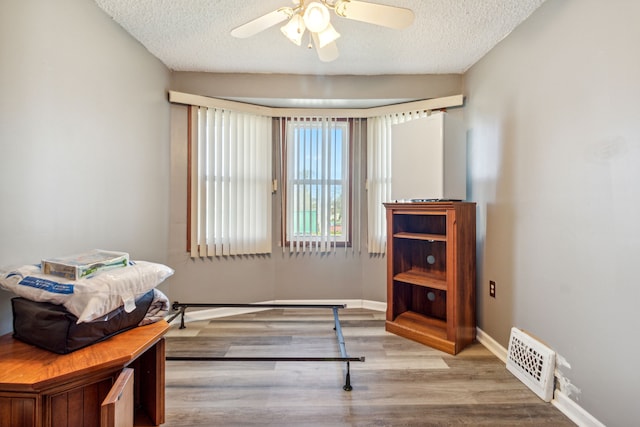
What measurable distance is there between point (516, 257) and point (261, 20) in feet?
6.81

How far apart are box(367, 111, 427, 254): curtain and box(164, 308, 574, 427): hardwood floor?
0.90m

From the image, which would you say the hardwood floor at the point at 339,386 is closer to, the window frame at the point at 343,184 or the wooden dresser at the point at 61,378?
the wooden dresser at the point at 61,378

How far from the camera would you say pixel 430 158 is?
2.01 metres

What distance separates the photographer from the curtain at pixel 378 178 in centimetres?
272

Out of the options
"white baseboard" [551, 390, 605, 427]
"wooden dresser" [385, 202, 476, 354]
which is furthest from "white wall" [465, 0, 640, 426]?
"wooden dresser" [385, 202, 476, 354]

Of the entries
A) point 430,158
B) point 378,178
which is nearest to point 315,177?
point 378,178

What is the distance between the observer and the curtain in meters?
2.72

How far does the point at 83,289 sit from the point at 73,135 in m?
0.98

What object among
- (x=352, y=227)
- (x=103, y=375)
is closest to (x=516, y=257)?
(x=352, y=227)

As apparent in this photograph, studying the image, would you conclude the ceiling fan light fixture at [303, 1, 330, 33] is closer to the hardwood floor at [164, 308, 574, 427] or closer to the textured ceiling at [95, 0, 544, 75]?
the textured ceiling at [95, 0, 544, 75]

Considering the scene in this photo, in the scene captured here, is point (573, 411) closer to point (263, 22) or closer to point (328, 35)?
point (328, 35)

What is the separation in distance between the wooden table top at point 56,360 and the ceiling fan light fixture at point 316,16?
1527 millimetres

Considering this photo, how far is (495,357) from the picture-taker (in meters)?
1.93

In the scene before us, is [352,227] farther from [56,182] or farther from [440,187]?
[56,182]
